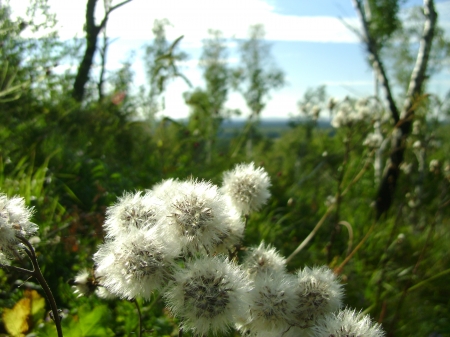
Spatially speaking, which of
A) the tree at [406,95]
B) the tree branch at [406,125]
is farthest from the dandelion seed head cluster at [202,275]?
the tree branch at [406,125]

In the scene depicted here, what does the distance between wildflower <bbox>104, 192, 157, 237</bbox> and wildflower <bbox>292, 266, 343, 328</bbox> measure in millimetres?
599

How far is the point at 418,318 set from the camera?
3279 mm

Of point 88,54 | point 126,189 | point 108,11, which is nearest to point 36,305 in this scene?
point 126,189

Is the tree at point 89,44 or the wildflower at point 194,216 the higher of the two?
the tree at point 89,44

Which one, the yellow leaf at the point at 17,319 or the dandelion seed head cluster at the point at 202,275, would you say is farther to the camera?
the yellow leaf at the point at 17,319

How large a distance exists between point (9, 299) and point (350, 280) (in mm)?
2786

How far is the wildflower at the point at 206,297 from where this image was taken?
1233 millimetres

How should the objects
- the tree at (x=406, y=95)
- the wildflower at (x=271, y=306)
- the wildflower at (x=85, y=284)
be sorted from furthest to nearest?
the tree at (x=406, y=95), the wildflower at (x=85, y=284), the wildflower at (x=271, y=306)

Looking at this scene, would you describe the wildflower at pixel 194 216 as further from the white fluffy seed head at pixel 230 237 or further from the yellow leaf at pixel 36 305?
the yellow leaf at pixel 36 305

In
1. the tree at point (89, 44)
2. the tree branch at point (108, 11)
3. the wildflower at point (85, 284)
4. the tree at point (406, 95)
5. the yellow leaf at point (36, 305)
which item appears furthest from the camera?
the tree at point (406, 95)

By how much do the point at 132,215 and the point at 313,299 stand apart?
742 millimetres

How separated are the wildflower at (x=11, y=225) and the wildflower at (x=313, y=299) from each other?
3.11 ft

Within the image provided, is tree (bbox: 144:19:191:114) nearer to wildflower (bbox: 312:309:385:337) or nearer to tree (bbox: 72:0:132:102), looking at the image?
tree (bbox: 72:0:132:102)

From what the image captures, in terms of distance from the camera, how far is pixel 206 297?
1238mm
